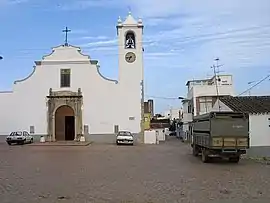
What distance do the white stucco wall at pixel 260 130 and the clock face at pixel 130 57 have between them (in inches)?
783

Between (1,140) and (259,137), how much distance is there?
29.2 meters

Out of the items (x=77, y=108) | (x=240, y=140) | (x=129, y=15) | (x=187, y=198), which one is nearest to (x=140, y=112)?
(x=77, y=108)

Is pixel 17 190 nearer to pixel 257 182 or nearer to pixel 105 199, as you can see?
pixel 105 199

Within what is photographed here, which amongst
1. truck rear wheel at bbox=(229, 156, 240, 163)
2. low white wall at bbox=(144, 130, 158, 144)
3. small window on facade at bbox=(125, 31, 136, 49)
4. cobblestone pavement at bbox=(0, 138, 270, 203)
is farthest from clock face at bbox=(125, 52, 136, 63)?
cobblestone pavement at bbox=(0, 138, 270, 203)

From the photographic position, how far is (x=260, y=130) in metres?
34.1

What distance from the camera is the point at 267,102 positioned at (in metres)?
36.3

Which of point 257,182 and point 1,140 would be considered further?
point 1,140

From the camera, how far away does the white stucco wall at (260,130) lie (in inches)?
1339

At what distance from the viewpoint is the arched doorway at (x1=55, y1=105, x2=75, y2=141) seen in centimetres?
5237

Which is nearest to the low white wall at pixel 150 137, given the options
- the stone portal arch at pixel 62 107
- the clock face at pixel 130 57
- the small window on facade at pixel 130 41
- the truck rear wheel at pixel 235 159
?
the stone portal arch at pixel 62 107

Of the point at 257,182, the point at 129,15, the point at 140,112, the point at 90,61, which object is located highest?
the point at 129,15

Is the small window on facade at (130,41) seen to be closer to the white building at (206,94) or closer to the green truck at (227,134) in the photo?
the white building at (206,94)

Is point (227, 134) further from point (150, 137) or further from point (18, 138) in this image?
point (150, 137)

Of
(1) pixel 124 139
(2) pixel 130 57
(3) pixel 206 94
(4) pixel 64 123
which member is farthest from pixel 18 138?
(3) pixel 206 94
